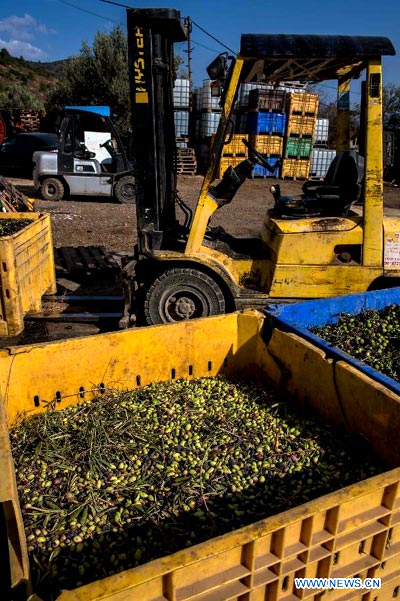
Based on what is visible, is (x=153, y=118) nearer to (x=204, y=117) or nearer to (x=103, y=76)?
(x=204, y=117)

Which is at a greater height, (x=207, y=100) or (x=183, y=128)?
(x=207, y=100)

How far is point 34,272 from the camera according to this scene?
5848mm

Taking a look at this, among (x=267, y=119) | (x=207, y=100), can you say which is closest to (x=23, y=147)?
(x=207, y=100)

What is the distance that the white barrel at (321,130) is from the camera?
19.1 meters

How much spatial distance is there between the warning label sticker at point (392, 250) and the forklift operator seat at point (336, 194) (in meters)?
0.58

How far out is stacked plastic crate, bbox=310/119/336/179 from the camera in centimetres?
1877

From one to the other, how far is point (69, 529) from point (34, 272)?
4062 millimetres

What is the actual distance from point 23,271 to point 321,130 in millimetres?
16735

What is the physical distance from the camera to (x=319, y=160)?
18906mm

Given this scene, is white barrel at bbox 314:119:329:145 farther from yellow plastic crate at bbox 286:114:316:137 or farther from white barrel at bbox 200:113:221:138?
white barrel at bbox 200:113:221:138

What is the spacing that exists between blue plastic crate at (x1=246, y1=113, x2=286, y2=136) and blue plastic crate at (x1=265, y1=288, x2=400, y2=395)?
47.6 feet

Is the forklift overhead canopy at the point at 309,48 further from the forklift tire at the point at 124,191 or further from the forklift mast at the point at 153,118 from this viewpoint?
the forklift tire at the point at 124,191

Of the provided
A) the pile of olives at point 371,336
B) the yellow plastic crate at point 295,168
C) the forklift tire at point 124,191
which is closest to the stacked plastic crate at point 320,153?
the yellow plastic crate at point 295,168

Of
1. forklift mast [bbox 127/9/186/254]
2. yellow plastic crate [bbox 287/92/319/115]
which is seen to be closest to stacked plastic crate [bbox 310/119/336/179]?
yellow plastic crate [bbox 287/92/319/115]
